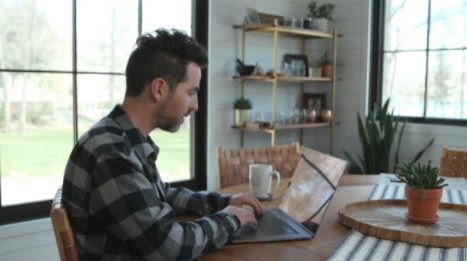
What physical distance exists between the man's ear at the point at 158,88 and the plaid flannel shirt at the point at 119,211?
14 centimetres

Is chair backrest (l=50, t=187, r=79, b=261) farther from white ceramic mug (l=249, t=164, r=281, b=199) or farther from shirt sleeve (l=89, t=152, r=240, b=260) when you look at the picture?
white ceramic mug (l=249, t=164, r=281, b=199)

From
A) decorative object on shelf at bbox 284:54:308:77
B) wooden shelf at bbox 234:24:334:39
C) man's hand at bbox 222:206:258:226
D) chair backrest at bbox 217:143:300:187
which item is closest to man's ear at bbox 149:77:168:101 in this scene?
man's hand at bbox 222:206:258:226

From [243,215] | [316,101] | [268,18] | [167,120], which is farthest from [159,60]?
[316,101]

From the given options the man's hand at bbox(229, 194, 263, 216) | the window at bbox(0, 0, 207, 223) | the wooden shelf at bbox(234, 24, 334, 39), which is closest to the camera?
the man's hand at bbox(229, 194, 263, 216)

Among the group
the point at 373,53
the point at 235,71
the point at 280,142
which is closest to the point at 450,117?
the point at 373,53

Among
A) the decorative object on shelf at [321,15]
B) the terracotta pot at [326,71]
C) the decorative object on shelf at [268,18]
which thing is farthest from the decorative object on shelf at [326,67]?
the decorative object on shelf at [268,18]

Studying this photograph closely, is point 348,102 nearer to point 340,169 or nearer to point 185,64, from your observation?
point 340,169

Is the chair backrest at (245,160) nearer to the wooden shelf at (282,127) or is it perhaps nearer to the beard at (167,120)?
the beard at (167,120)

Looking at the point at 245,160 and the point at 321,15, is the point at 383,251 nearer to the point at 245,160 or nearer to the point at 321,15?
the point at 245,160

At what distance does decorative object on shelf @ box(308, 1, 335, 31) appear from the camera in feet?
12.8

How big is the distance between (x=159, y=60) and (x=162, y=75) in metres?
0.04

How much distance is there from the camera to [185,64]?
1330 millimetres

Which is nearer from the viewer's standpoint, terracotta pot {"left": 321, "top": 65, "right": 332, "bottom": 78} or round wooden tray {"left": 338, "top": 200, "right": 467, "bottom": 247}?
round wooden tray {"left": 338, "top": 200, "right": 467, "bottom": 247}

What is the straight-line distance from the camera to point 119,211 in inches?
42.3
